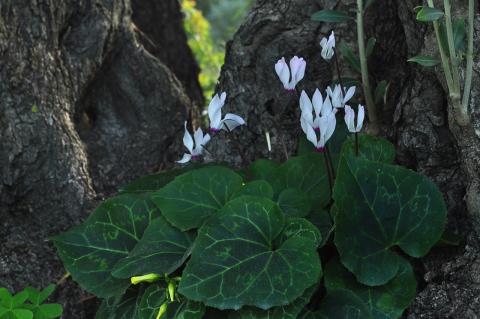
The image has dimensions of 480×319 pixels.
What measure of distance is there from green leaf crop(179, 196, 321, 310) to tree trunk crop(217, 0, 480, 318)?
0.46 m

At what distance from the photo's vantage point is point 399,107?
3.00 metres

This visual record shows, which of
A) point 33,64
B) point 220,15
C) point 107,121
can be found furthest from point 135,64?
point 220,15

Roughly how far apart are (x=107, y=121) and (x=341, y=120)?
133cm

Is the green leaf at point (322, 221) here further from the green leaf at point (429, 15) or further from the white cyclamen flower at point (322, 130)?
the green leaf at point (429, 15)

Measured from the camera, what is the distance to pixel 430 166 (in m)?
2.84

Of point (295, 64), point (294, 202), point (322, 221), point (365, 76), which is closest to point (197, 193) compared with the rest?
point (294, 202)

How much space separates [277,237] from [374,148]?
0.53 metres

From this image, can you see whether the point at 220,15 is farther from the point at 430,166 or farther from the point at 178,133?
the point at 430,166

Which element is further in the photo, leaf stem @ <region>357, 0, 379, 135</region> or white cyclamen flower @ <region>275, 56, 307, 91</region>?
leaf stem @ <region>357, 0, 379, 135</region>

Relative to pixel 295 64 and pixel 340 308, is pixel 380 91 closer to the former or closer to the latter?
pixel 295 64

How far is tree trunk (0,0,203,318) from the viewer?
10.9 ft

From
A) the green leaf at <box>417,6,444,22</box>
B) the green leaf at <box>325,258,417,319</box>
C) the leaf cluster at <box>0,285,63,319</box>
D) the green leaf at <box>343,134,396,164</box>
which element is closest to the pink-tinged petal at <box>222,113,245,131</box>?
the green leaf at <box>343,134,396,164</box>

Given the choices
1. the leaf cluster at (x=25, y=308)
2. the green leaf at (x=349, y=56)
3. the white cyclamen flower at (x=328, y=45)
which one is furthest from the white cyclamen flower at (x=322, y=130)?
the leaf cluster at (x=25, y=308)

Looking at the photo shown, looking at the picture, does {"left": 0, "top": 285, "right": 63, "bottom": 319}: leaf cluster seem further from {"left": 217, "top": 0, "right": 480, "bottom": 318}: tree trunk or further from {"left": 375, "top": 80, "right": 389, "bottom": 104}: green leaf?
{"left": 375, "top": 80, "right": 389, "bottom": 104}: green leaf
